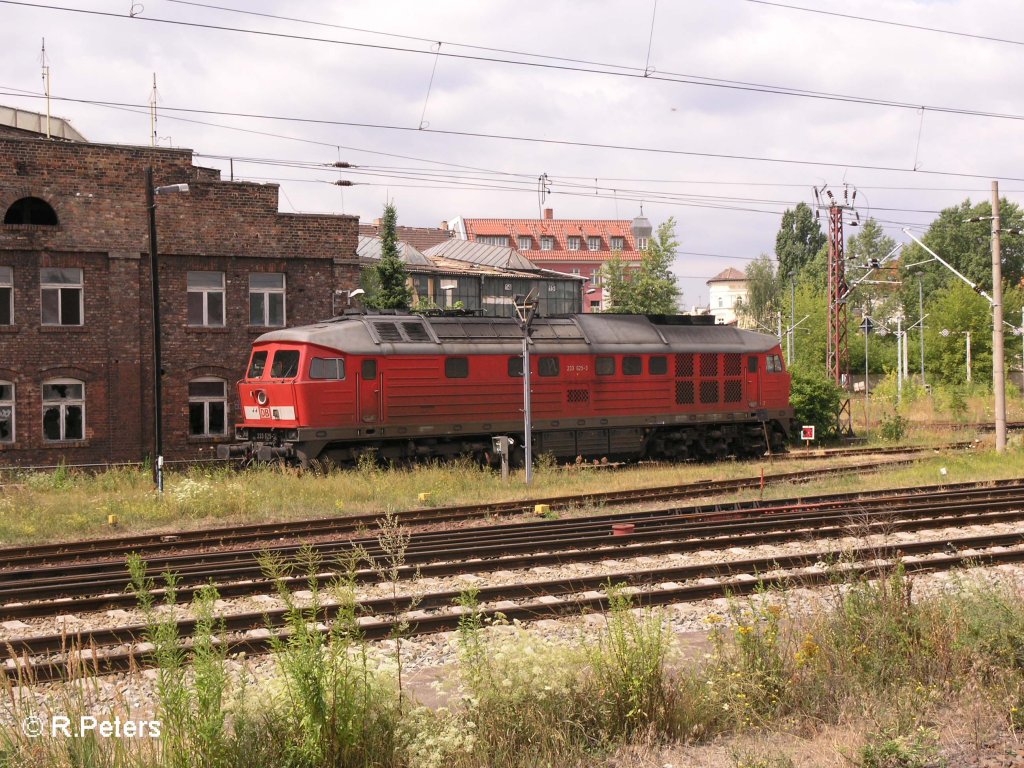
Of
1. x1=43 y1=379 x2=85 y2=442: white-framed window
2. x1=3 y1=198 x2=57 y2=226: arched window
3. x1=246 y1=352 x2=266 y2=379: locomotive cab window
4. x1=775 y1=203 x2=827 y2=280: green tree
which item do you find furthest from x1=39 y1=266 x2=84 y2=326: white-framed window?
x1=775 y1=203 x2=827 y2=280: green tree

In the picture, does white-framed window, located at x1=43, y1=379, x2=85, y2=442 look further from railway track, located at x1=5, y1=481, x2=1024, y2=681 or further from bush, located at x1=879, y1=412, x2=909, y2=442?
bush, located at x1=879, y1=412, x2=909, y2=442

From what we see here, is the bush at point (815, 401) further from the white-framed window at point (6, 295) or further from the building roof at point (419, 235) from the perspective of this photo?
the building roof at point (419, 235)

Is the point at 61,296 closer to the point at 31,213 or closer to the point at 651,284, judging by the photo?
the point at 31,213

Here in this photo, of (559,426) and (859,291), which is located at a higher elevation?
(859,291)

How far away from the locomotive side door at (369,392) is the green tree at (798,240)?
78.3 meters

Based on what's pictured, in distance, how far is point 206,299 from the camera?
28516 millimetres

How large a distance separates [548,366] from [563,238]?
8447 cm

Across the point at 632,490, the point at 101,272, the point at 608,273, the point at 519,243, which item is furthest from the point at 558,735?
the point at 519,243

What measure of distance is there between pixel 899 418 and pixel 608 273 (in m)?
29.7

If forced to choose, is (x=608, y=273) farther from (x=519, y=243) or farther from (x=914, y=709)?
(x=914, y=709)

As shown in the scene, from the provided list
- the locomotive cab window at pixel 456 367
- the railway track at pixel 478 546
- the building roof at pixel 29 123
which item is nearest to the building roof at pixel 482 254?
the building roof at pixel 29 123

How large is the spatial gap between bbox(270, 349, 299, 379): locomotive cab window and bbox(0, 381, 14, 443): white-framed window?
8786mm

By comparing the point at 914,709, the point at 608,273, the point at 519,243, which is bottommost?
the point at 914,709

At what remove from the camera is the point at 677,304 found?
6425 centimetres
